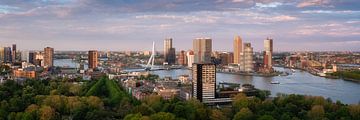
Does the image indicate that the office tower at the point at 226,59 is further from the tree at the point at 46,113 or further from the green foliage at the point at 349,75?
the tree at the point at 46,113

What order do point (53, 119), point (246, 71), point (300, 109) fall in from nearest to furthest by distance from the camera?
point (53, 119) → point (300, 109) → point (246, 71)

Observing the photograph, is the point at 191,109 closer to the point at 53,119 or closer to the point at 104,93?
the point at 53,119

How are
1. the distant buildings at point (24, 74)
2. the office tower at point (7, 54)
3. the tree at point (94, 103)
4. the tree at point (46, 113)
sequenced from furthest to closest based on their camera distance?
the office tower at point (7, 54), the distant buildings at point (24, 74), the tree at point (94, 103), the tree at point (46, 113)

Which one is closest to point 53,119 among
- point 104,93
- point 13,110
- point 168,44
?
point 13,110

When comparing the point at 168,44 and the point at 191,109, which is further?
the point at 168,44

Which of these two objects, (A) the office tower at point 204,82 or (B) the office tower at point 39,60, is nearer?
(A) the office tower at point 204,82

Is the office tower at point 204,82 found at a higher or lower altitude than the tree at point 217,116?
higher

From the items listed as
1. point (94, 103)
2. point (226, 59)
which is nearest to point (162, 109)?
point (94, 103)

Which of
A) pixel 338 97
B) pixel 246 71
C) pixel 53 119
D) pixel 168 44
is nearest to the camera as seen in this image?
pixel 53 119

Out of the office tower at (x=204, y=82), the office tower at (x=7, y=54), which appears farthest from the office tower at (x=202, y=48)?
the office tower at (x=204, y=82)
